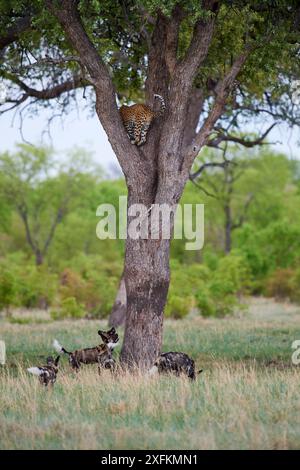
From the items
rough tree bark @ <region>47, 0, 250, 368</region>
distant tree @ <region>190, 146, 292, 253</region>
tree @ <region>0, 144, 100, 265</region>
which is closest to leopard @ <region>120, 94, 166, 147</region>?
rough tree bark @ <region>47, 0, 250, 368</region>

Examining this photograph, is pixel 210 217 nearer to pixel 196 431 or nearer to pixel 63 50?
pixel 63 50

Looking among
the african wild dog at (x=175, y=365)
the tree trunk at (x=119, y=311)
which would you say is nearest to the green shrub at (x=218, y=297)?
the tree trunk at (x=119, y=311)

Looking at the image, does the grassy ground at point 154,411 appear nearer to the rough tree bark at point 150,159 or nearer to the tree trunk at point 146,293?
the tree trunk at point 146,293

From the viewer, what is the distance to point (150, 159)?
45.0ft

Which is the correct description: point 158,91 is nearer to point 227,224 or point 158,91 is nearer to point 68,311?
point 68,311

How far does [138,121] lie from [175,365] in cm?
402

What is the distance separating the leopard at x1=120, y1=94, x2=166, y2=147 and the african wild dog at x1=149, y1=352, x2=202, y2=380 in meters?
3.59

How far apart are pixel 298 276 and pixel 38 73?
843 inches

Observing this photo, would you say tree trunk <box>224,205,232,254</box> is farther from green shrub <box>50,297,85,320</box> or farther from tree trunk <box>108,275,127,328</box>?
tree trunk <box>108,275,127,328</box>

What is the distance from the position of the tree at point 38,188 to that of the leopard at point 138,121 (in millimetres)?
32968

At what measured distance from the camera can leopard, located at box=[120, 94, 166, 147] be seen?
13.6m

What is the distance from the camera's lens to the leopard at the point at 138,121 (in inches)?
537

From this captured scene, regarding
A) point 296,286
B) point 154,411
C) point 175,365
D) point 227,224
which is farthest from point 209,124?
point 227,224

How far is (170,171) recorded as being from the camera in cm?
1340
